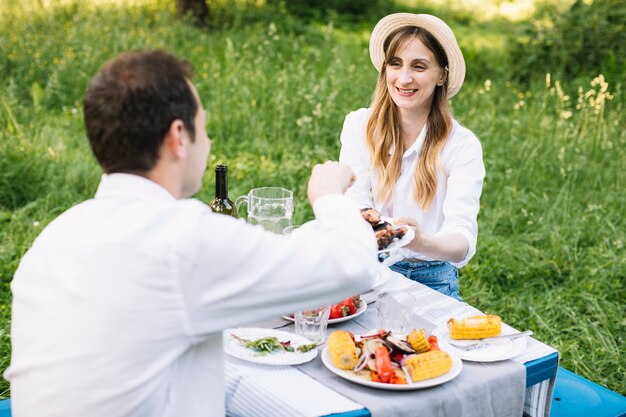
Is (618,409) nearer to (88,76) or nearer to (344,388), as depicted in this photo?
(344,388)

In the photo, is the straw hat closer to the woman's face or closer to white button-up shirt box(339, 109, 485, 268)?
the woman's face

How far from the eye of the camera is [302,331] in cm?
222

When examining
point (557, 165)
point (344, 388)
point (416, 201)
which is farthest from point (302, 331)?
point (557, 165)

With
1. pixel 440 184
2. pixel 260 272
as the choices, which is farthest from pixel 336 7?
pixel 260 272

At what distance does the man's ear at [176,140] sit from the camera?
1.53 metres

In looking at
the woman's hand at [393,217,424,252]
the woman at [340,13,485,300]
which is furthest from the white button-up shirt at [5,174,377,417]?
the woman at [340,13,485,300]

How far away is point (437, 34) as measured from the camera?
3131 millimetres

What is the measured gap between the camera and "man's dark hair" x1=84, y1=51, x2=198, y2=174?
1.49 m

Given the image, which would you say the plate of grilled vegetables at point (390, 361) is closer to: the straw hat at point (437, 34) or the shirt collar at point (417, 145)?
the shirt collar at point (417, 145)

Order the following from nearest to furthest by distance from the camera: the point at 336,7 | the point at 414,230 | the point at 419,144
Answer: the point at 414,230, the point at 419,144, the point at 336,7

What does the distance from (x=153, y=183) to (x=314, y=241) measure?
0.33m

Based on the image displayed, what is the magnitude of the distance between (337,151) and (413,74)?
277cm

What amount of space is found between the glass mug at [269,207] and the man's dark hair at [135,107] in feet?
3.69

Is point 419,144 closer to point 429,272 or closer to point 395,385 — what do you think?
point 429,272
